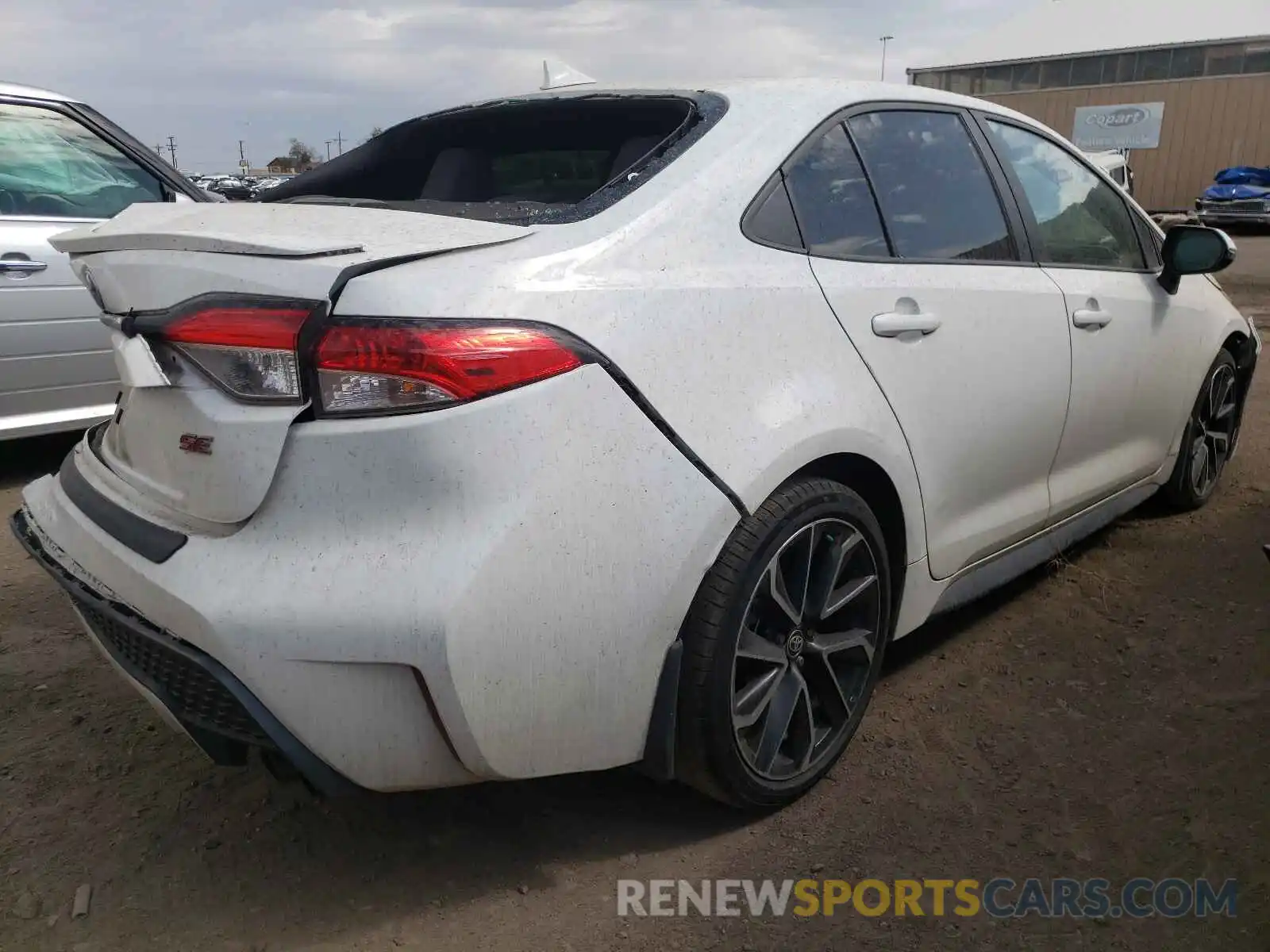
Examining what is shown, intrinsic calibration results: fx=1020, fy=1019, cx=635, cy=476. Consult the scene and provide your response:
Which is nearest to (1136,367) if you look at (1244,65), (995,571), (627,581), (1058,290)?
(1058,290)

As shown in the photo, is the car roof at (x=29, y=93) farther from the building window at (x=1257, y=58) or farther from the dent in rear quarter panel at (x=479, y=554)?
the building window at (x=1257, y=58)

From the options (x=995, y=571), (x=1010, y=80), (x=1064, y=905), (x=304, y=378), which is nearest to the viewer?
(x=304, y=378)

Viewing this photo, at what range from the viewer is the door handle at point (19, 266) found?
4188 mm

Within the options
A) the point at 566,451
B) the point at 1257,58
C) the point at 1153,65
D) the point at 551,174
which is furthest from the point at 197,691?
the point at 1153,65

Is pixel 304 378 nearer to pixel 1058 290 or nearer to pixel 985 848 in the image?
pixel 985 848

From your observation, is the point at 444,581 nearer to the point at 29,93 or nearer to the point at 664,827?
the point at 664,827

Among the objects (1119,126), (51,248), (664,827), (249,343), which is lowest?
(1119,126)

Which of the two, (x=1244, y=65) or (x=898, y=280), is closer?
(x=898, y=280)

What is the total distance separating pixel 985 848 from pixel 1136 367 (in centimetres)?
188

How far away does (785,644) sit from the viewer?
7.32 feet

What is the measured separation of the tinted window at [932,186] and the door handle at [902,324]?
189 mm

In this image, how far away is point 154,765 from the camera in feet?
8.24

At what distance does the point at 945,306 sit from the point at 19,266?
12.3 feet

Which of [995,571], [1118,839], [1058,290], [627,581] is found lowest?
[1118,839]
